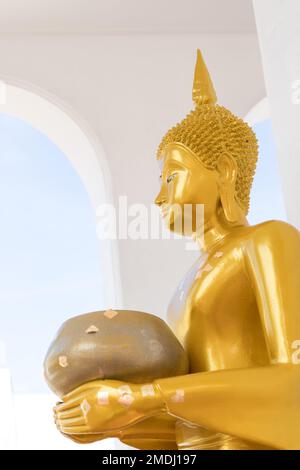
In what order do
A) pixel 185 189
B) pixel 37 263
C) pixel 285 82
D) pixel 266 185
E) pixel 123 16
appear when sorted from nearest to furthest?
pixel 185 189
pixel 285 82
pixel 123 16
pixel 37 263
pixel 266 185

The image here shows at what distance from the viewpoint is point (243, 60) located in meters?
3.78

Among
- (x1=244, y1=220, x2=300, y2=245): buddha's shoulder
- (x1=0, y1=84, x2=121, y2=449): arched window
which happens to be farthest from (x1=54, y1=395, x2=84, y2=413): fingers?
(x1=0, y1=84, x2=121, y2=449): arched window

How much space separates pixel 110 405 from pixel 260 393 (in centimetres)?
27

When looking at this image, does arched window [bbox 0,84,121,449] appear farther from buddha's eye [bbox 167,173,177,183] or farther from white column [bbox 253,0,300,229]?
buddha's eye [bbox 167,173,177,183]

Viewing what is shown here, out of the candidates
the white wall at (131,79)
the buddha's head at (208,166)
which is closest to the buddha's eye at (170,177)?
the buddha's head at (208,166)

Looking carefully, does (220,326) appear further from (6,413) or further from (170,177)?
(6,413)

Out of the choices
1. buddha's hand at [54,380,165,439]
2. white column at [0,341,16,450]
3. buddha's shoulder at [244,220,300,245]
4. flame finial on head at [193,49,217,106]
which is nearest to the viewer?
buddha's hand at [54,380,165,439]

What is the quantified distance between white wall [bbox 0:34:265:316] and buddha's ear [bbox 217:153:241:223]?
1662 mm

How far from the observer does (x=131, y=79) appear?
3646 mm

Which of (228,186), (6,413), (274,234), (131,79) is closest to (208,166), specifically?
(228,186)

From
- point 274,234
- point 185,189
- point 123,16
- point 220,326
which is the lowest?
point 220,326

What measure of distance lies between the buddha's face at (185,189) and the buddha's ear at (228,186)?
0.01m

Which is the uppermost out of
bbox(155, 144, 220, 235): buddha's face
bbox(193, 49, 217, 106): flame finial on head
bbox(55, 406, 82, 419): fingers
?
bbox(193, 49, 217, 106): flame finial on head

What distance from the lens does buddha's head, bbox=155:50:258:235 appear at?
1.70m
